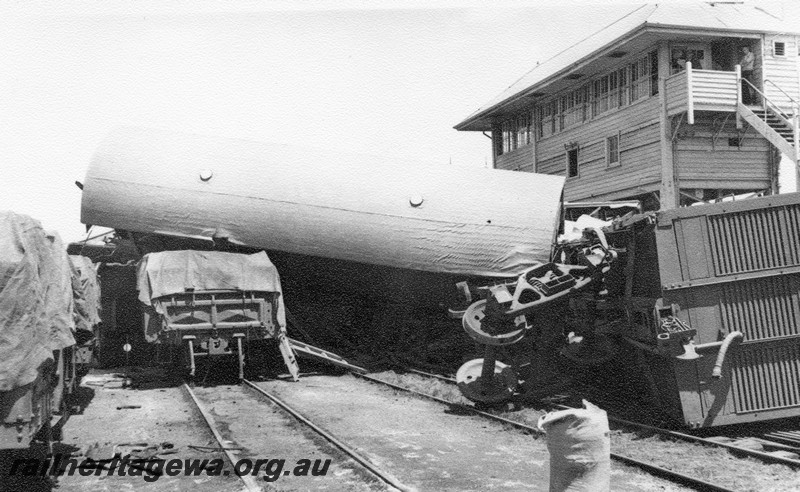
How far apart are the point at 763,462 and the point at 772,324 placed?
1.89 meters

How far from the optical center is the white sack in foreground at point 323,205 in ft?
44.1

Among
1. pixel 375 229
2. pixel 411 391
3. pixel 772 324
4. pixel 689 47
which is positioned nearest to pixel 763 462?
pixel 772 324

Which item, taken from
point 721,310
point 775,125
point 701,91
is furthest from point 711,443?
point 775,125

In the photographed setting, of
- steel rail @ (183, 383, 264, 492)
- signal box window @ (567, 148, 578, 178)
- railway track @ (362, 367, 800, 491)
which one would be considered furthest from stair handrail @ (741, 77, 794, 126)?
steel rail @ (183, 383, 264, 492)

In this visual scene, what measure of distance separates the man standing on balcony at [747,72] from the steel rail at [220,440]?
55.5 feet

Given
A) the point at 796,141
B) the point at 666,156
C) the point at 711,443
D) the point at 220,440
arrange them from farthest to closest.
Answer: the point at 666,156 → the point at 796,141 → the point at 220,440 → the point at 711,443

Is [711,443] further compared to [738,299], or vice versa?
[738,299]

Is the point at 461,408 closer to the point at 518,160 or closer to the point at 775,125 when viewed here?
the point at 775,125

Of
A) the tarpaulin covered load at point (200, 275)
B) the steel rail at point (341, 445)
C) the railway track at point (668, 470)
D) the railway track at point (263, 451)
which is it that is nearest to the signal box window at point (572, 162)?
the tarpaulin covered load at point (200, 275)

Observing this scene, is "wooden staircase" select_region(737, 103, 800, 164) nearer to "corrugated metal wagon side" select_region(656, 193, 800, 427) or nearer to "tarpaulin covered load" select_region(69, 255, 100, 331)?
"corrugated metal wagon side" select_region(656, 193, 800, 427)

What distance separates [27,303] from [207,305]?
271 inches

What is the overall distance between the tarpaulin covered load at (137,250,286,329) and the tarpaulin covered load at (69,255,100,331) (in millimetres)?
945

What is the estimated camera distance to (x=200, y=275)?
1191 centimetres

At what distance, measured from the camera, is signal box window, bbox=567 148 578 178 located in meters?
23.8
